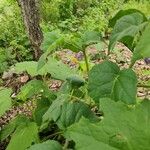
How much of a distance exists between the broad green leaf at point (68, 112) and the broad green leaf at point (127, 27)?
1.22 feet

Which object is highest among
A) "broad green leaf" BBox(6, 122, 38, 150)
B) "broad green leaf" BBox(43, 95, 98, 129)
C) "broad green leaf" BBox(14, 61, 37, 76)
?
"broad green leaf" BBox(43, 95, 98, 129)

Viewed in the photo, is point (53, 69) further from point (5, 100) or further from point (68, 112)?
point (68, 112)

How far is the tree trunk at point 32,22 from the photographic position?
515 cm

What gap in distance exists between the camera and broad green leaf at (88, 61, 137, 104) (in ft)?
4.77

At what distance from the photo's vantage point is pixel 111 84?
150 cm

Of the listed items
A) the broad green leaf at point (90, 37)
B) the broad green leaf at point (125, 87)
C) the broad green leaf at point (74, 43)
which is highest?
the broad green leaf at point (90, 37)

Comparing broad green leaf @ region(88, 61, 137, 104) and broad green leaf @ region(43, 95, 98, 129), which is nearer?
broad green leaf @ region(88, 61, 137, 104)

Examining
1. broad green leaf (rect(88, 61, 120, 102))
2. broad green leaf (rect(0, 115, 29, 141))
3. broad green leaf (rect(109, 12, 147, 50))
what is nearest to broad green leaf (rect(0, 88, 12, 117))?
broad green leaf (rect(0, 115, 29, 141))

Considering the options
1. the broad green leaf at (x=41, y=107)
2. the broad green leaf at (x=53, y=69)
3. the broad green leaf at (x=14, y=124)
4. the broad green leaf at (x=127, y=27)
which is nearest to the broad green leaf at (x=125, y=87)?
the broad green leaf at (x=127, y=27)

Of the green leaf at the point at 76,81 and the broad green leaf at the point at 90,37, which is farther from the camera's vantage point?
the green leaf at the point at 76,81

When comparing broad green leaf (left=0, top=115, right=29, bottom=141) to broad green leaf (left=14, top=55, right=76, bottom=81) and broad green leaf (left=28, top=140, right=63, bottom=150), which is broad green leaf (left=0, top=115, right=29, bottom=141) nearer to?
broad green leaf (left=14, top=55, right=76, bottom=81)

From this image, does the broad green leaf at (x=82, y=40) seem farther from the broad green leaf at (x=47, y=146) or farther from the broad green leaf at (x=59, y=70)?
the broad green leaf at (x=59, y=70)

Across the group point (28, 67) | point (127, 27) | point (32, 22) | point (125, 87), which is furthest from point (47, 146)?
point (32, 22)

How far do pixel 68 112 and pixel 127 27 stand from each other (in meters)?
0.42
